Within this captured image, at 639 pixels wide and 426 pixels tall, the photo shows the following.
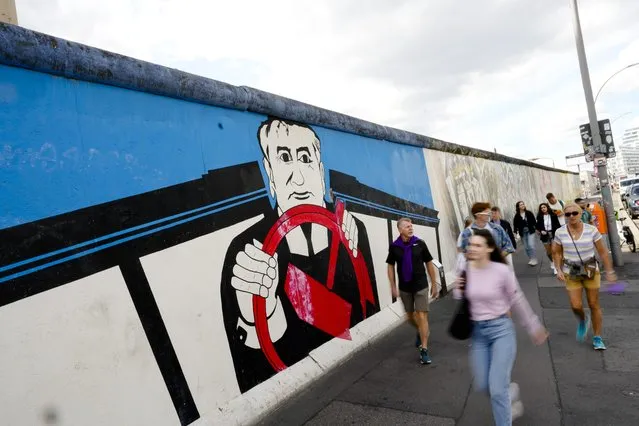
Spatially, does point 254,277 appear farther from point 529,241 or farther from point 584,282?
point 529,241

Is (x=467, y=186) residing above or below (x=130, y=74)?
below

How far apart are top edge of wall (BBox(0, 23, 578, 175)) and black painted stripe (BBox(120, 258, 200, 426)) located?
1.54 metres

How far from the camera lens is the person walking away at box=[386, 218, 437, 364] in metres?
5.22

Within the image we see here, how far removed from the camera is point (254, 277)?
4.65 metres

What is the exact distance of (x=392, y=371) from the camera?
495cm

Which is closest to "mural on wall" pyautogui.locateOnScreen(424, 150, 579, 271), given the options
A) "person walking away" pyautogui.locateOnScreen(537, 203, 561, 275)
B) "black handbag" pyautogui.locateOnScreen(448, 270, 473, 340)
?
"person walking away" pyautogui.locateOnScreen(537, 203, 561, 275)

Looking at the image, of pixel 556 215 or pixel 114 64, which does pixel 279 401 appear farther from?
pixel 556 215

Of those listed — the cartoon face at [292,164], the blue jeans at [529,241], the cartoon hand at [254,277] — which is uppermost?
the cartoon face at [292,164]

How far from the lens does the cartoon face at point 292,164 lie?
5258 millimetres

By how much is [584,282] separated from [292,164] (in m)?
3.65

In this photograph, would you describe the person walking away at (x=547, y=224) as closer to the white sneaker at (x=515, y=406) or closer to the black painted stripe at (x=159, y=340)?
the white sneaker at (x=515, y=406)

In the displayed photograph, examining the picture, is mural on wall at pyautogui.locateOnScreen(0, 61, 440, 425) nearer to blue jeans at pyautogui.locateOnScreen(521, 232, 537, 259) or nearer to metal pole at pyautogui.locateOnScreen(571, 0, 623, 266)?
blue jeans at pyautogui.locateOnScreen(521, 232, 537, 259)

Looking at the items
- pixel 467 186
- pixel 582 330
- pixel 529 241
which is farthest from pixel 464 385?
pixel 467 186

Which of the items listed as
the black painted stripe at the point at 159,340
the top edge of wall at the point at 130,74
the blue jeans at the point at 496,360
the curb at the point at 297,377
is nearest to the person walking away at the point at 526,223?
the curb at the point at 297,377
